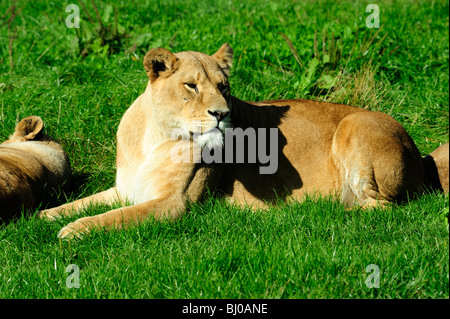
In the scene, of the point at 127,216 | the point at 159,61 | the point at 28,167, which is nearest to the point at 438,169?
the point at 159,61

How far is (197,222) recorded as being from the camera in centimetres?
397

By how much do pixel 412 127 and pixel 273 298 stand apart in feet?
11.1

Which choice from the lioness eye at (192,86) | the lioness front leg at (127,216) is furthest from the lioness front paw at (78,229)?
the lioness eye at (192,86)

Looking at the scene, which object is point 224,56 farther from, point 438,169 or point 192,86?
point 438,169

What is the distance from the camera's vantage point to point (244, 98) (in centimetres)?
578

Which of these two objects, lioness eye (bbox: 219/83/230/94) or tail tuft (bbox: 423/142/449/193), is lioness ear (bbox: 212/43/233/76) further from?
tail tuft (bbox: 423/142/449/193)

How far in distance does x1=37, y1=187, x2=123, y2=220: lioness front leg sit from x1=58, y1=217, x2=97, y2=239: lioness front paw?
424mm

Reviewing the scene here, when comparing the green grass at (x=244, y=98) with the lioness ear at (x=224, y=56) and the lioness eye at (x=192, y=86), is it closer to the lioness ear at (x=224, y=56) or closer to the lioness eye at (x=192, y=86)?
the lioness eye at (x=192, y=86)

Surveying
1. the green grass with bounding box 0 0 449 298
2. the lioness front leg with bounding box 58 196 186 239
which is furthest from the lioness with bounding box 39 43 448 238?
the green grass with bounding box 0 0 449 298

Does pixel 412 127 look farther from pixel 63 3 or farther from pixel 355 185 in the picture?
pixel 63 3

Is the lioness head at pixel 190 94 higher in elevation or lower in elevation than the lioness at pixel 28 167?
higher

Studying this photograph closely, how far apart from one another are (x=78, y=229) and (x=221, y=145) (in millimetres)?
1029

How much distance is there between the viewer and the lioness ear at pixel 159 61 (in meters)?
3.96

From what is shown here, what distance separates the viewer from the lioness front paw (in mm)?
3670
